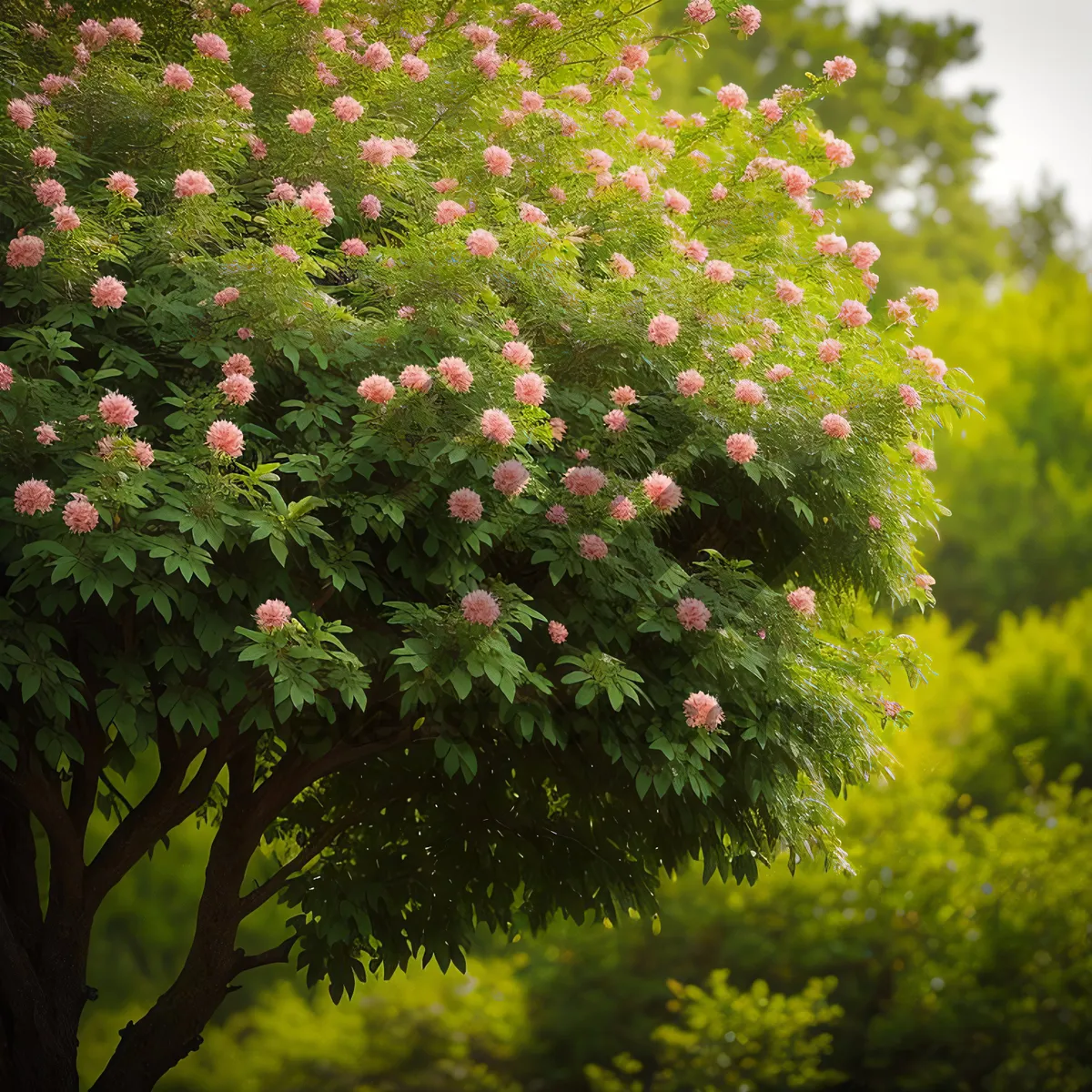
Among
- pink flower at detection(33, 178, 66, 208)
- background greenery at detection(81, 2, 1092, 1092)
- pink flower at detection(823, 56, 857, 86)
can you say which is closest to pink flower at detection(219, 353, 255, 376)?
pink flower at detection(33, 178, 66, 208)

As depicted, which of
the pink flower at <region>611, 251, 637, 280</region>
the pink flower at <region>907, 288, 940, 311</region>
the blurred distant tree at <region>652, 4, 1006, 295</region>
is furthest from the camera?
the blurred distant tree at <region>652, 4, 1006, 295</region>

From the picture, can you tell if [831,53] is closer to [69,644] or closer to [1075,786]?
[1075,786]

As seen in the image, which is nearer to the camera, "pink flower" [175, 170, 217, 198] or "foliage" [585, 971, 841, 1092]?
"pink flower" [175, 170, 217, 198]

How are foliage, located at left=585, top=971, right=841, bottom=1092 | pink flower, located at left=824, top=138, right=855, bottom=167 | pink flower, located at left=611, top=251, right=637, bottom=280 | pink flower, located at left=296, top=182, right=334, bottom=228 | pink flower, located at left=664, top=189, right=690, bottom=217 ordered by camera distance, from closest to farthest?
pink flower, located at left=296, top=182, right=334, bottom=228
pink flower, located at left=611, top=251, right=637, bottom=280
pink flower, located at left=664, top=189, right=690, bottom=217
pink flower, located at left=824, top=138, right=855, bottom=167
foliage, located at left=585, top=971, right=841, bottom=1092

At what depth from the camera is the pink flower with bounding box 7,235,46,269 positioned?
5309 mm

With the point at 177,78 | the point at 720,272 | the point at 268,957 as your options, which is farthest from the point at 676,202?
the point at 268,957

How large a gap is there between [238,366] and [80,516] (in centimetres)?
87

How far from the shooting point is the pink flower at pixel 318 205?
5590 millimetres

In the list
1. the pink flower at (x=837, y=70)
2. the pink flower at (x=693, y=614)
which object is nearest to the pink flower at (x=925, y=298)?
the pink flower at (x=837, y=70)

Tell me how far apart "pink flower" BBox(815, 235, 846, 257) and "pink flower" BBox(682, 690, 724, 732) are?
9.34 feet

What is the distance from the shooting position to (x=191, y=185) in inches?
217

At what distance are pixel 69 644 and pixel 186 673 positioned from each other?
2.05 ft

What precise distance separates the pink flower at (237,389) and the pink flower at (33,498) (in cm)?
76

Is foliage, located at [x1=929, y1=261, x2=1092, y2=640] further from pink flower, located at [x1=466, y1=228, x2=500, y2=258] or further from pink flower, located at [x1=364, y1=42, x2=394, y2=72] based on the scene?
pink flower, located at [x1=466, y1=228, x2=500, y2=258]
